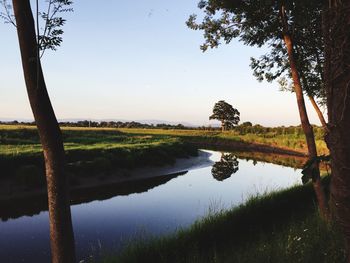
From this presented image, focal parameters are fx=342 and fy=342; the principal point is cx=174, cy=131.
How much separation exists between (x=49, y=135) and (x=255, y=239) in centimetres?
850

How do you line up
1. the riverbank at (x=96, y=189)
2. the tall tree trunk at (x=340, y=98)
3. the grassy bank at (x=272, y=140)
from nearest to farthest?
the tall tree trunk at (x=340, y=98)
the riverbank at (x=96, y=189)
the grassy bank at (x=272, y=140)

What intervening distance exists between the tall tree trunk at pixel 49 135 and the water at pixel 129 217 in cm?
341

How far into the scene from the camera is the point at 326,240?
26.0 feet

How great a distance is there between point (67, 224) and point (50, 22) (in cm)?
369

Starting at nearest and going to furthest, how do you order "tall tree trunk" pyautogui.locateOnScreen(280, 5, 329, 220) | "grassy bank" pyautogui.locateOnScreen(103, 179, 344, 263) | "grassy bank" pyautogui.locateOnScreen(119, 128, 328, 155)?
"grassy bank" pyautogui.locateOnScreen(103, 179, 344, 263), "tall tree trunk" pyautogui.locateOnScreen(280, 5, 329, 220), "grassy bank" pyautogui.locateOnScreen(119, 128, 328, 155)

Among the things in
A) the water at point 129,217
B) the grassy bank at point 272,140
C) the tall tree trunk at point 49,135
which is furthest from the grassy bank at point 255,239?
the grassy bank at point 272,140

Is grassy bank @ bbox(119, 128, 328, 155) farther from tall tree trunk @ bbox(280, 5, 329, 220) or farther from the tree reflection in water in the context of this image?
tall tree trunk @ bbox(280, 5, 329, 220)

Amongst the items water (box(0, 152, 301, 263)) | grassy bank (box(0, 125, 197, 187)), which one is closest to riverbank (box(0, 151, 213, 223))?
grassy bank (box(0, 125, 197, 187))

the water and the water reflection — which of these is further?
the water reflection

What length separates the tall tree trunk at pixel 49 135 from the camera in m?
5.80

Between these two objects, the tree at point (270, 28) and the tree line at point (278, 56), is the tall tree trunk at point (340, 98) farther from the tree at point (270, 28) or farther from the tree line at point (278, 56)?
the tree at point (270, 28)

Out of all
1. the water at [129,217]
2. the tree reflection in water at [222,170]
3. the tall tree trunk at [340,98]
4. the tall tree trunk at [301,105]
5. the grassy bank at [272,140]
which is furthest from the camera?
the grassy bank at [272,140]

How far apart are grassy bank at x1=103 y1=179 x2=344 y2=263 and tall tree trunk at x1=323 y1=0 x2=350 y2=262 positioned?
386 cm

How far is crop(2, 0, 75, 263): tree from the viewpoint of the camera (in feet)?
19.1
